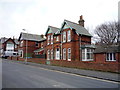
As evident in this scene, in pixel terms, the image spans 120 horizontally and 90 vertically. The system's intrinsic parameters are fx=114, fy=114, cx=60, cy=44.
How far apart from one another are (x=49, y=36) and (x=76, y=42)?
29.1 feet

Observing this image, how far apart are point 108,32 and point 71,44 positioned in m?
19.6

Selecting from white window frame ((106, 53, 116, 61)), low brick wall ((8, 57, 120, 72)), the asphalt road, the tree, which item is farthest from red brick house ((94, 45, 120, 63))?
the tree

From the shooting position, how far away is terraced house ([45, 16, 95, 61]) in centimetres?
2269

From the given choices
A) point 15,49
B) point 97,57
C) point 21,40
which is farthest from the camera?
point 15,49

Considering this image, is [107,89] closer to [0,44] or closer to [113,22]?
[113,22]

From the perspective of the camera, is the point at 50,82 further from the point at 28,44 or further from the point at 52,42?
the point at 28,44

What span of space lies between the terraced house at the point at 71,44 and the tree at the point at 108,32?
12543 millimetres

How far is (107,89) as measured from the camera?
732 cm

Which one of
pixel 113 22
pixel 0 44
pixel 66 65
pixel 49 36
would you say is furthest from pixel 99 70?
pixel 0 44

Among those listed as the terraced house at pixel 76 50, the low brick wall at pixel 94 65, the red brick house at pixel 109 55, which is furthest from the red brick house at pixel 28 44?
the red brick house at pixel 109 55

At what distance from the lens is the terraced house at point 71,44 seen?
74.4ft

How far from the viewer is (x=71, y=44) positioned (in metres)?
23.0

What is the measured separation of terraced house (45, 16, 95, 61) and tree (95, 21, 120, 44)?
1254 centimetres

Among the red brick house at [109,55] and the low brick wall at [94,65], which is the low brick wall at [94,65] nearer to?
the low brick wall at [94,65]
